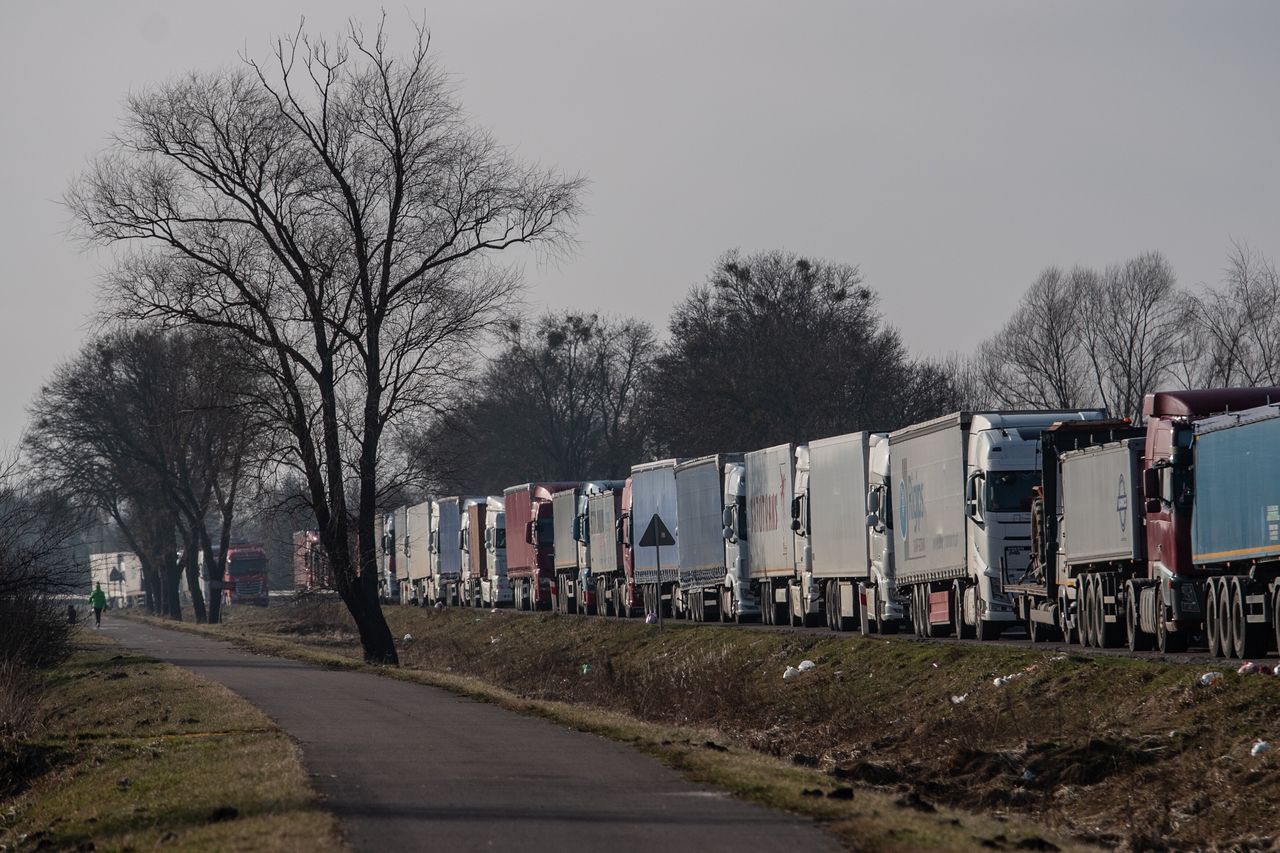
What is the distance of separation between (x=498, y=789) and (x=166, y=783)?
3.14 metres

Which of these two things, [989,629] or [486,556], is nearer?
[989,629]

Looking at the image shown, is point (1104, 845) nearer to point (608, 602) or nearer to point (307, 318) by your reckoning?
point (307, 318)

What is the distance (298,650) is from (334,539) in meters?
7.24

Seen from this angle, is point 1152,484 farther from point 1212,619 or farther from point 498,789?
point 498,789

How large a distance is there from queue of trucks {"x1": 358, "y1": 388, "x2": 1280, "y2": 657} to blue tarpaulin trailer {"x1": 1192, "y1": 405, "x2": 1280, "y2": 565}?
1.2 inches

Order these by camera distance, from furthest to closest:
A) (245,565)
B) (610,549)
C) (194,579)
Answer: (245,565), (194,579), (610,549)

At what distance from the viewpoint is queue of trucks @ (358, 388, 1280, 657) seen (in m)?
21.3

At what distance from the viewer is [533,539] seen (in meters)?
59.8

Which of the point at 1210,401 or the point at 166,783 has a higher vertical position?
the point at 1210,401

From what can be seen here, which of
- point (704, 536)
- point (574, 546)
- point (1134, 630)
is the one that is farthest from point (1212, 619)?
point (574, 546)

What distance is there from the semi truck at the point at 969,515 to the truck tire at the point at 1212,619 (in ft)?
19.2

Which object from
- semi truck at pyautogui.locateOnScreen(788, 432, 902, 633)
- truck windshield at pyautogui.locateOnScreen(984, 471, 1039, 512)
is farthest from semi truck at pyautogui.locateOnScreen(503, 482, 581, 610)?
truck windshield at pyautogui.locateOnScreen(984, 471, 1039, 512)

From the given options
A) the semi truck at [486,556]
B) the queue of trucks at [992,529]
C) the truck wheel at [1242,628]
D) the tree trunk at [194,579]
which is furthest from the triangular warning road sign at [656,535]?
the tree trunk at [194,579]

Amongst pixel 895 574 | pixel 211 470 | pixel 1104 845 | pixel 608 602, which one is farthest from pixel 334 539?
pixel 211 470
